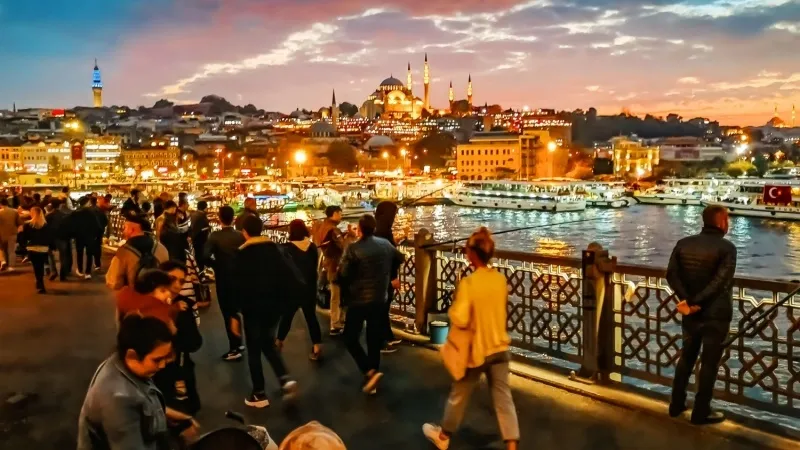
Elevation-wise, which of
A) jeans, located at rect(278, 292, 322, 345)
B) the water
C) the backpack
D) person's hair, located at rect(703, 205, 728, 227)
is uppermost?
person's hair, located at rect(703, 205, 728, 227)

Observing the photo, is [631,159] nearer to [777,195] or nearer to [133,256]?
[777,195]

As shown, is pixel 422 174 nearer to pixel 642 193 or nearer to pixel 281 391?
pixel 642 193

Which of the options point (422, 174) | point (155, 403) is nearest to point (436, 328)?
point (155, 403)

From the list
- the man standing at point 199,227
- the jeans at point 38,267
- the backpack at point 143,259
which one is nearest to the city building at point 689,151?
the jeans at point 38,267

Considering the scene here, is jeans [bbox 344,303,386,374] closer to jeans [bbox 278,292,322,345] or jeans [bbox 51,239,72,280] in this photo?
jeans [bbox 278,292,322,345]

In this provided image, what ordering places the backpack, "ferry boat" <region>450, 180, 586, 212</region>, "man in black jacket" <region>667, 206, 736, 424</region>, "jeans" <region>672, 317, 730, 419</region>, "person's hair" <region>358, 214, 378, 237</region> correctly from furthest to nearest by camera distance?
"ferry boat" <region>450, 180, 586, 212</region>, "person's hair" <region>358, 214, 378, 237</region>, the backpack, "jeans" <region>672, 317, 730, 419</region>, "man in black jacket" <region>667, 206, 736, 424</region>

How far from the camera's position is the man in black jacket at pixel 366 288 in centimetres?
513

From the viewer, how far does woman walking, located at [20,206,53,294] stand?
32.6 feet

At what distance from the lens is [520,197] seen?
6969 cm

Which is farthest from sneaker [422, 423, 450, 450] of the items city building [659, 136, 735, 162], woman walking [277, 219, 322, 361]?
city building [659, 136, 735, 162]

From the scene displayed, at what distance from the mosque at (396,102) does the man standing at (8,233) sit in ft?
483

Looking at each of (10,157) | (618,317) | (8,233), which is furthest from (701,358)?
(10,157)

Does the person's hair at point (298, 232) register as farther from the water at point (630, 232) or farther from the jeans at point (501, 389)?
the water at point (630, 232)

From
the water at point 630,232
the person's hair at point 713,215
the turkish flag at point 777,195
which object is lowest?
the water at point 630,232
